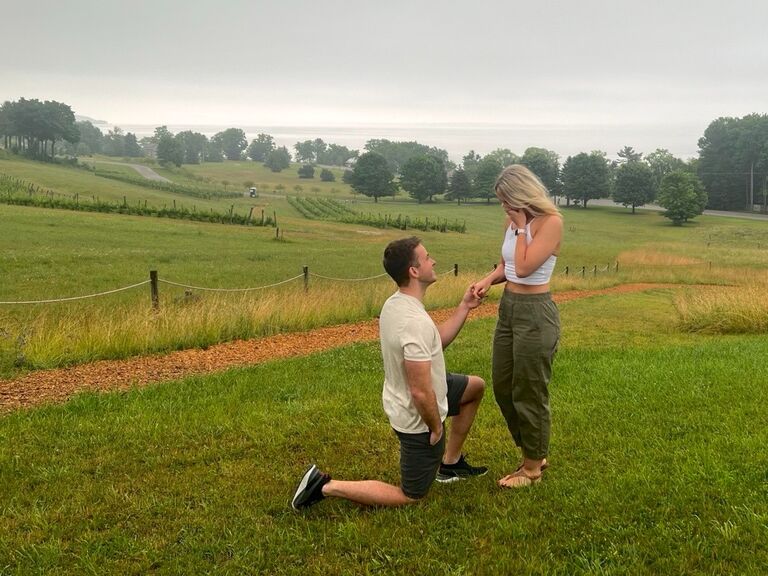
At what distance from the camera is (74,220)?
3281 centimetres

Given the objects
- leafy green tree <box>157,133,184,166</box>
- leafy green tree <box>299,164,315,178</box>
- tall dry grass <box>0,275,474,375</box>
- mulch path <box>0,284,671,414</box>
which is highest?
leafy green tree <box>157,133,184,166</box>

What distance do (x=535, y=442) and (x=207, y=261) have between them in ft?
67.8

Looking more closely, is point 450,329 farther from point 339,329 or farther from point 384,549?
point 339,329

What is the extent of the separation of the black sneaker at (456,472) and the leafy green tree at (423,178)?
321 ft

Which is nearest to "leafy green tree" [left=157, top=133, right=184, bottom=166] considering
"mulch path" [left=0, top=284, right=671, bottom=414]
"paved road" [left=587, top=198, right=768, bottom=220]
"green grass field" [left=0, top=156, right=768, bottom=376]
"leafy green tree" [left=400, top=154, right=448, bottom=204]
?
"leafy green tree" [left=400, top=154, right=448, bottom=204]

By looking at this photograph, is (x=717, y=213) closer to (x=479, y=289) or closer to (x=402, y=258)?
(x=479, y=289)

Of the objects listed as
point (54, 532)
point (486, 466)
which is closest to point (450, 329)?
point (486, 466)

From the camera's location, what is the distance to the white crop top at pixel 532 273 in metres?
3.52

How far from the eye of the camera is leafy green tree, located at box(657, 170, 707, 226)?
7812cm

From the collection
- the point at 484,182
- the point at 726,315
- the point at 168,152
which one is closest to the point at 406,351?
the point at 726,315

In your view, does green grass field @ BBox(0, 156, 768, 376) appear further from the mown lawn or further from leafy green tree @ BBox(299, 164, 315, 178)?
leafy green tree @ BBox(299, 164, 315, 178)

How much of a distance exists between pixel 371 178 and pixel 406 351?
98972mm

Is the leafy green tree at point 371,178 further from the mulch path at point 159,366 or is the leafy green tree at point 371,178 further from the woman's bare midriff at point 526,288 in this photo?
the woman's bare midriff at point 526,288

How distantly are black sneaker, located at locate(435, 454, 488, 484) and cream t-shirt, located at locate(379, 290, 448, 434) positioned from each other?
0.69 meters
